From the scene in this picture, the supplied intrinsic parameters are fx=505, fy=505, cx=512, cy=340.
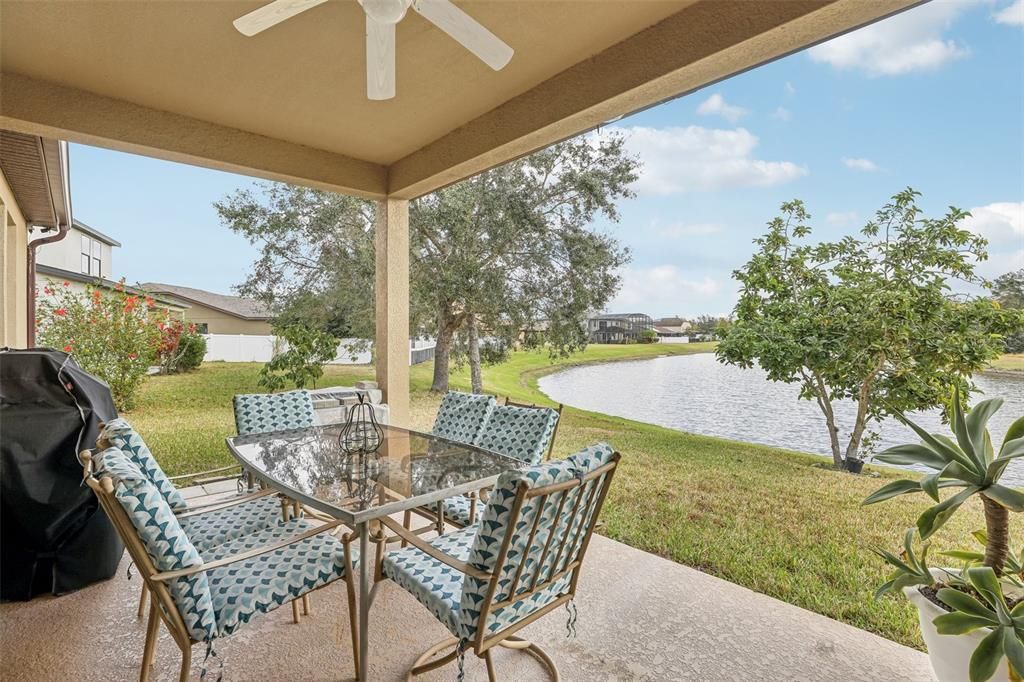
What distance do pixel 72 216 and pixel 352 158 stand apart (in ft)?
11.8

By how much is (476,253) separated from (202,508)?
4118mm

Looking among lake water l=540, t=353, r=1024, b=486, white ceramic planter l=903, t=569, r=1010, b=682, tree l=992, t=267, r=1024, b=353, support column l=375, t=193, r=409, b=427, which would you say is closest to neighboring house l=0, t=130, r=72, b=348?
support column l=375, t=193, r=409, b=427

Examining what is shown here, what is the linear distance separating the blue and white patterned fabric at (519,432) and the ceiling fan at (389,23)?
180 centimetres

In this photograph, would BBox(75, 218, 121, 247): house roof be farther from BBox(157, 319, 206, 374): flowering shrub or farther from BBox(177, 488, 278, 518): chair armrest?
BBox(177, 488, 278, 518): chair armrest

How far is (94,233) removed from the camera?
540cm

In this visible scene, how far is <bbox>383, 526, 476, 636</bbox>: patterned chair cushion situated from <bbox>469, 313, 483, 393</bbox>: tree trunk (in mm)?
4062

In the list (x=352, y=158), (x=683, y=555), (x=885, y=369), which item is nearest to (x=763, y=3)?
(x=885, y=369)

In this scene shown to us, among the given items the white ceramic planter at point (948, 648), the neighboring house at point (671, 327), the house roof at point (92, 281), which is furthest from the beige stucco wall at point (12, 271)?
the white ceramic planter at point (948, 648)

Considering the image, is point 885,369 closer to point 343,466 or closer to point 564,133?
point 564,133

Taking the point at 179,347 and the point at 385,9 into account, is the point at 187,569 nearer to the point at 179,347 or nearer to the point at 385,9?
the point at 385,9

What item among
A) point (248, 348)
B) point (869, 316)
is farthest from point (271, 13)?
point (248, 348)

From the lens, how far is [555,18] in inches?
89.9

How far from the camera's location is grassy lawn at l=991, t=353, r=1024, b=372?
2.59 m

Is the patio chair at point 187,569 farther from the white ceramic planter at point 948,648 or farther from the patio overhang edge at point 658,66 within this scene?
the patio overhang edge at point 658,66
